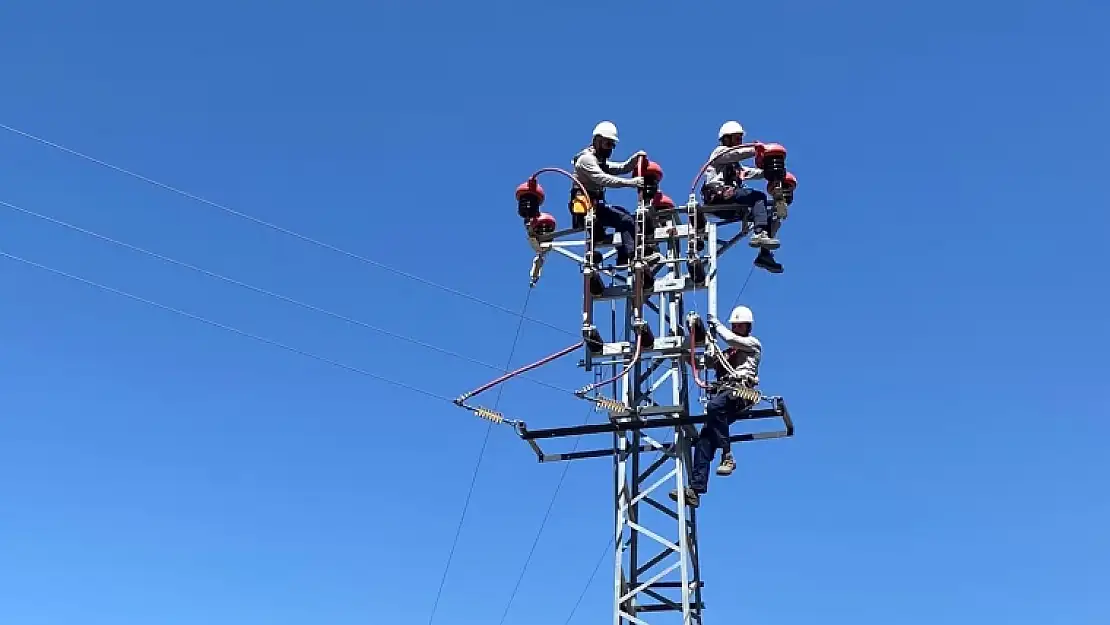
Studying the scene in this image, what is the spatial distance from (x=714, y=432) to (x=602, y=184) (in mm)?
3370

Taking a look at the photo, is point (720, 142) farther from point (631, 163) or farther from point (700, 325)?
point (700, 325)

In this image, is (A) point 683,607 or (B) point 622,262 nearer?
(A) point 683,607

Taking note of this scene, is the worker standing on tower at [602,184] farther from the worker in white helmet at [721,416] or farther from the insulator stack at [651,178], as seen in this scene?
the worker in white helmet at [721,416]

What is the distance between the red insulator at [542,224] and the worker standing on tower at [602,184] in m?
0.31

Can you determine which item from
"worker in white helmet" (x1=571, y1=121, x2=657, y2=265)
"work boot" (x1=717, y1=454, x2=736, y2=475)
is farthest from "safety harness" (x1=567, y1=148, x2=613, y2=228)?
"work boot" (x1=717, y1=454, x2=736, y2=475)

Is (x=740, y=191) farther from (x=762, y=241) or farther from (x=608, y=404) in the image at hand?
(x=608, y=404)

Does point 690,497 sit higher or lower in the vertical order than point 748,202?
lower

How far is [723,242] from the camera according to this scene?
18344 millimetres

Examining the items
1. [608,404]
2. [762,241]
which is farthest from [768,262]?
[608,404]

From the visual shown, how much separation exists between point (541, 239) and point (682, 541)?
14.0 feet

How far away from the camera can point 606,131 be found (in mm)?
18609

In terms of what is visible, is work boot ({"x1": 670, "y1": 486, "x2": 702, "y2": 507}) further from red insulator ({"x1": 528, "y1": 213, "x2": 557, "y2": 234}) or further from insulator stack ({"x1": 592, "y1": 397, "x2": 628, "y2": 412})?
red insulator ({"x1": 528, "y1": 213, "x2": 557, "y2": 234})

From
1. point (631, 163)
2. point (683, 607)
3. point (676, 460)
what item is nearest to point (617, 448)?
point (676, 460)

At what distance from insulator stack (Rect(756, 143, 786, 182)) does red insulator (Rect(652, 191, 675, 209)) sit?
128 centimetres
